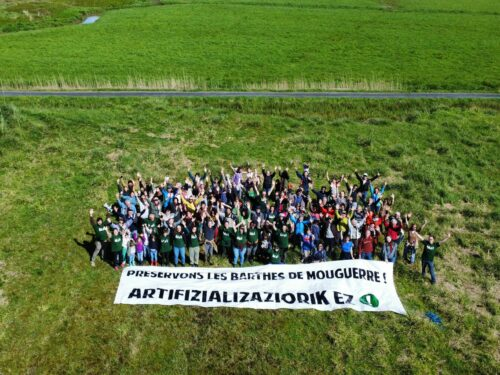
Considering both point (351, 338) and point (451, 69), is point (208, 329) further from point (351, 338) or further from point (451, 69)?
point (451, 69)

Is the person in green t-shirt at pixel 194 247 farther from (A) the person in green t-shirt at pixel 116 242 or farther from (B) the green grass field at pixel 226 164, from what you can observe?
(A) the person in green t-shirt at pixel 116 242

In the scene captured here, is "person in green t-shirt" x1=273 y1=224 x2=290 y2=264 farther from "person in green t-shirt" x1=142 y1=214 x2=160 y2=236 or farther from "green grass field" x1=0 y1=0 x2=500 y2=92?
"green grass field" x1=0 y1=0 x2=500 y2=92

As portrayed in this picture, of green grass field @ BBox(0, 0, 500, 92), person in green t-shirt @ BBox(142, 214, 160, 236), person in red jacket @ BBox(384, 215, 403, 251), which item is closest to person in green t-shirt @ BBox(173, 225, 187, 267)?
person in green t-shirt @ BBox(142, 214, 160, 236)

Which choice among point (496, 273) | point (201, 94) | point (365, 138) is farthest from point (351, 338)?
point (201, 94)

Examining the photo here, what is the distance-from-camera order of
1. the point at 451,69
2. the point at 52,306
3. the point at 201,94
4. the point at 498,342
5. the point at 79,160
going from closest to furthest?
the point at 498,342
the point at 52,306
the point at 79,160
the point at 201,94
the point at 451,69

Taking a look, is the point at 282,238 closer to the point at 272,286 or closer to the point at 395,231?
the point at 272,286
